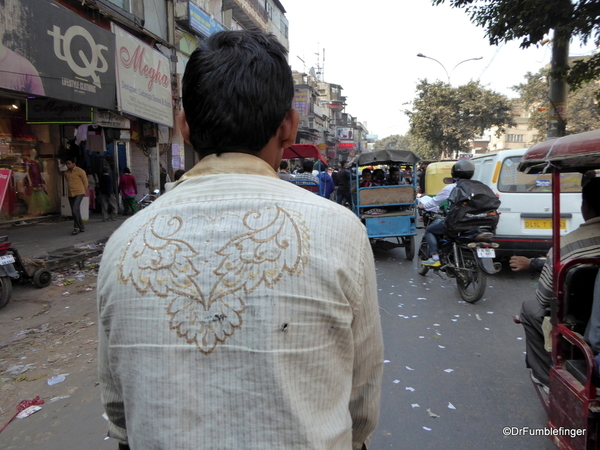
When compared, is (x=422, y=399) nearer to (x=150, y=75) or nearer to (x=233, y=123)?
(x=233, y=123)

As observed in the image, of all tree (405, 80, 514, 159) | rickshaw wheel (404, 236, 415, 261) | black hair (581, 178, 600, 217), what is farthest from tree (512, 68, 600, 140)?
black hair (581, 178, 600, 217)

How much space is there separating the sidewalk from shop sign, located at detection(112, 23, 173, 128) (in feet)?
9.87

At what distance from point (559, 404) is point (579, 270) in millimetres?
730

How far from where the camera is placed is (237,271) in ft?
2.86

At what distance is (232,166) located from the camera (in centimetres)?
101

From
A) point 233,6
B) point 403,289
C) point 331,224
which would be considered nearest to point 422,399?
point 331,224

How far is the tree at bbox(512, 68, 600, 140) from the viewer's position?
28719 mm

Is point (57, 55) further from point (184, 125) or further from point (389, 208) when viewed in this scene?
point (184, 125)

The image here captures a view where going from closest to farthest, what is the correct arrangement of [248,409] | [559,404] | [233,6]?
[248,409] → [559,404] → [233,6]

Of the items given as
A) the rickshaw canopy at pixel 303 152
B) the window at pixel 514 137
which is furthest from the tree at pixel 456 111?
the window at pixel 514 137

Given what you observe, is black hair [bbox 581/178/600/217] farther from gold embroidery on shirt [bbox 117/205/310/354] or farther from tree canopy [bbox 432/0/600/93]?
tree canopy [bbox 432/0/600/93]

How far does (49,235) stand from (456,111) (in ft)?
99.9

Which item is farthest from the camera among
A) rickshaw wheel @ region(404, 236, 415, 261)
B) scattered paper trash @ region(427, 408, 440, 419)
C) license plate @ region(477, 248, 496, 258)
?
rickshaw wheel @ region(404, 236, 415, 261)

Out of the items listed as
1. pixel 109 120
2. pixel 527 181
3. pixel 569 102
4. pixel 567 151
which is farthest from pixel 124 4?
pixel 569 102
